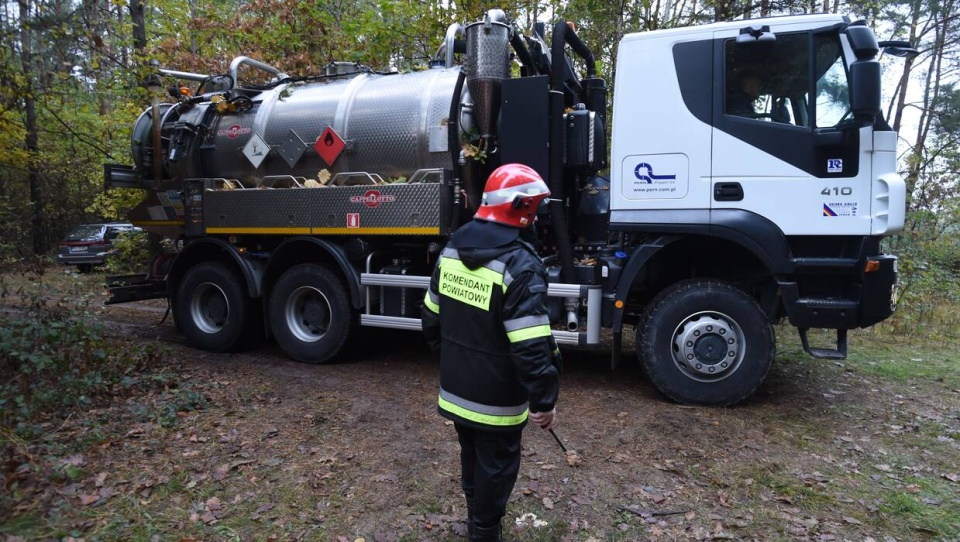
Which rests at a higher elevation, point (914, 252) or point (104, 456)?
point (914, 252)

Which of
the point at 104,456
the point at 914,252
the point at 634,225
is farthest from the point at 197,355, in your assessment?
the point at 914,252

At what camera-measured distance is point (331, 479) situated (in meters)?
3.82

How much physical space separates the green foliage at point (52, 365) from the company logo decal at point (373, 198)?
8.72 ft

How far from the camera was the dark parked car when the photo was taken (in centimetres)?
1691

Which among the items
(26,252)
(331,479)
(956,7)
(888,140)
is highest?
(956,7)

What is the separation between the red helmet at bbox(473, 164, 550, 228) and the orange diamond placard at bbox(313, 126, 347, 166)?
3937 millimetres

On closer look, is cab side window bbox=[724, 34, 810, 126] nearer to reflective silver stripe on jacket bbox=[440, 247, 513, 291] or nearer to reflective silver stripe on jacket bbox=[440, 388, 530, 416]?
reflective silver stripe on jacket bbox=[440, 247, 513, 291]

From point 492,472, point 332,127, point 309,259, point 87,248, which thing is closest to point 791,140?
point 492,472

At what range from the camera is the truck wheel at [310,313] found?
6.51m

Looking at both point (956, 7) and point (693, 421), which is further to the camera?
point (956, 7)

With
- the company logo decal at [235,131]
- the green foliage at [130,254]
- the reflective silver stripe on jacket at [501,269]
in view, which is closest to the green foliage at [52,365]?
Answer: the company logo decal at [235,131]

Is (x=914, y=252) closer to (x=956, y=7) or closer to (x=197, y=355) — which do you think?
(x=956, y=7)

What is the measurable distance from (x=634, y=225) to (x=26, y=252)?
740cm

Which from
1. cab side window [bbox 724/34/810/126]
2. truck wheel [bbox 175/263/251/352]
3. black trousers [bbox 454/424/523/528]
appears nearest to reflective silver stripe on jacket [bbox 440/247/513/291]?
black trousers [bbox 454/424/523/528]
